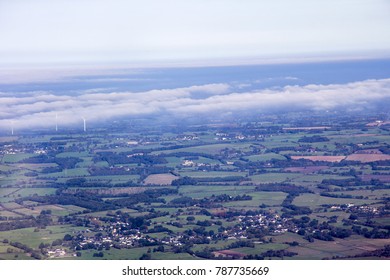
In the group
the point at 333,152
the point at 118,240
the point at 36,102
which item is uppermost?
the point at 36,102

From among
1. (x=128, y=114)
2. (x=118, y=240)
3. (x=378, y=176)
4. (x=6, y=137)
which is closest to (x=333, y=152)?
(x=378, y=176)

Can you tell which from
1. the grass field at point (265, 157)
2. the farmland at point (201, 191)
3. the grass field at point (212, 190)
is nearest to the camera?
the farmland at point (201, 191)

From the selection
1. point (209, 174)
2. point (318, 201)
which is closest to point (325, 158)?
Answer: point (318, 201)

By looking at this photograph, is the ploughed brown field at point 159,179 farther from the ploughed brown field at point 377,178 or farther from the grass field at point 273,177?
the ploughed brown field at point 377,178

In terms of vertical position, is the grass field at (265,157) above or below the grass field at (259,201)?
above

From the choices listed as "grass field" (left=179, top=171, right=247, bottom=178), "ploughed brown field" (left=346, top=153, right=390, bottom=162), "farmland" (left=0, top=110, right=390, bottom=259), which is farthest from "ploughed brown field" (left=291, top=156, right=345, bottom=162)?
"grass field" (left=179, top=171, right=247, bottom=178)

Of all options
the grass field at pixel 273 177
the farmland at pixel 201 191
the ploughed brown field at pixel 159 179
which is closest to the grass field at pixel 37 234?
the farmland at pixel 201 191

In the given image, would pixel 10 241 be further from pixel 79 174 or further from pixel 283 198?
pixel 283 198

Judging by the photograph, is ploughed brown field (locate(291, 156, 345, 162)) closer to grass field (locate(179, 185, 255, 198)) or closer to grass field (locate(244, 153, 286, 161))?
grass field (locate(244, 153, 286, 161))
